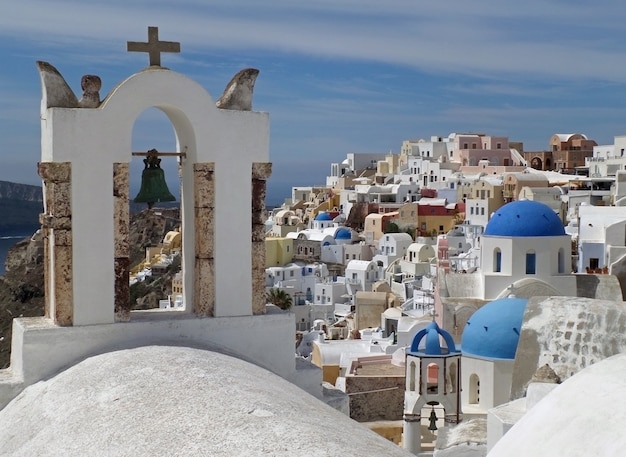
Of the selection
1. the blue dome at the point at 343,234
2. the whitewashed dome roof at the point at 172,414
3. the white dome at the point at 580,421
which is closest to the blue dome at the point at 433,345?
the whitewashed dome roof at the point at 172,414

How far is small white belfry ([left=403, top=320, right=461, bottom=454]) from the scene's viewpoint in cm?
1659

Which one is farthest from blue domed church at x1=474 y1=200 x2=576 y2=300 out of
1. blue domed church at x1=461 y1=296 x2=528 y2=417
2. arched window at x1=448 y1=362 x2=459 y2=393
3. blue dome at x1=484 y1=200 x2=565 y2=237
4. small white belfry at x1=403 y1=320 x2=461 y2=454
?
arched window at x1=448 y1=362 x2=459 y2=393

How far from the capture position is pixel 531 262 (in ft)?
73.3

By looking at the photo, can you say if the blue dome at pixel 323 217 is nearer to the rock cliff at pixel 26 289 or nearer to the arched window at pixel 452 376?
Result: the rock cliff at pixel 26 289

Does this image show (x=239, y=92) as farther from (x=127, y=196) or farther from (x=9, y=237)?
(x=9, y=237)

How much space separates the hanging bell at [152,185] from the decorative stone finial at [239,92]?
22.6 inches

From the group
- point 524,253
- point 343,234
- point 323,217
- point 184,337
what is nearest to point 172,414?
point 184,337

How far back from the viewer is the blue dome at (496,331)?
17.4 meters

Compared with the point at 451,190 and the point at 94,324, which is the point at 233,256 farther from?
the point at 451,190

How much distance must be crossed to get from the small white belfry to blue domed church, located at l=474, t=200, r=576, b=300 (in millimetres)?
4526

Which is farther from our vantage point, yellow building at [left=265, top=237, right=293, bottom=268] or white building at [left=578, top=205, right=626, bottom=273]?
yellow building at [left=265, top=237, right=293, bottom=268]

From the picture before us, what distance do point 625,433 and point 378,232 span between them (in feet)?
153

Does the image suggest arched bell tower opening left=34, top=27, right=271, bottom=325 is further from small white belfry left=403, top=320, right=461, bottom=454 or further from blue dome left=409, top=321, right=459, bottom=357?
blue dome left=409, top=321, right=459, bottom=357

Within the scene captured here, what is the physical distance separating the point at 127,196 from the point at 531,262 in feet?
58.8
